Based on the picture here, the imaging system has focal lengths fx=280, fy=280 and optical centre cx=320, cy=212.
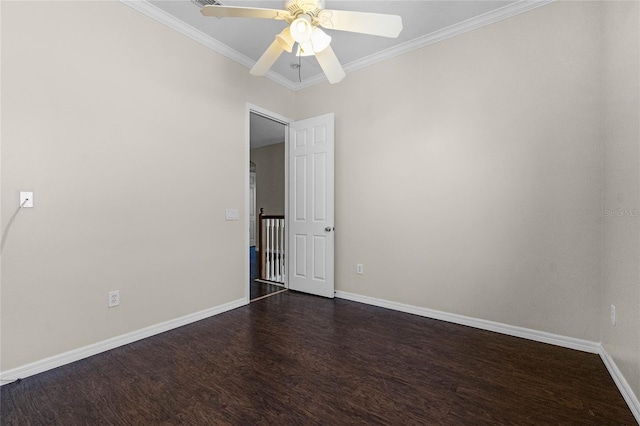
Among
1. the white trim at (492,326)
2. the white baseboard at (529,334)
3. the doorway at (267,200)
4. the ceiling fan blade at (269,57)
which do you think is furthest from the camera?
the doorway at (267,200)

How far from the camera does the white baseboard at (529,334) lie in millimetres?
1642

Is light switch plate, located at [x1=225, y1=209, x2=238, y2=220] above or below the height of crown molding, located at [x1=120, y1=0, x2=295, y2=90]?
below

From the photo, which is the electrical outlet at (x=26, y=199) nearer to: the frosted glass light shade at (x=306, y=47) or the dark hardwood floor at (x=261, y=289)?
the frosted glass light shade at (x=306, y=47)

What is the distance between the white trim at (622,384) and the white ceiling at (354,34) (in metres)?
2.83

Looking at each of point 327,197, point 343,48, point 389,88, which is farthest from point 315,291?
point 343,48

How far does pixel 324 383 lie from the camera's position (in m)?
1.79

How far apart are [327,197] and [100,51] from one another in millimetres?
2501

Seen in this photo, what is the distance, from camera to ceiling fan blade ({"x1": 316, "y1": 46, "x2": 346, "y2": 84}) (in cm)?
205

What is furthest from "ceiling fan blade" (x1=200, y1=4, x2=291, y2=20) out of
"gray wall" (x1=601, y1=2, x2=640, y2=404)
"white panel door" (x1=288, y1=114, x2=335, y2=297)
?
A: "gray wall" (x1=601, y1=2, x2=640, y2=404)

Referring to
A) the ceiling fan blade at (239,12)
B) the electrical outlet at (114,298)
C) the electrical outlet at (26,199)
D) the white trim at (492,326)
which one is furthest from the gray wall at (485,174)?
the electrical outlet at (26,199)

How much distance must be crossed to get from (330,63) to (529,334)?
2802 mm

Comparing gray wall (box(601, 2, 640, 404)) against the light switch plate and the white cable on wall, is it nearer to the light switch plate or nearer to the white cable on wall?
the light switch plate

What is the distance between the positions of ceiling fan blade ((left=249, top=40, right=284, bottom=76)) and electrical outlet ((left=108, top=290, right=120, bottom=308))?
2141mm

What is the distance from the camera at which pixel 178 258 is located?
2697 millimetres
